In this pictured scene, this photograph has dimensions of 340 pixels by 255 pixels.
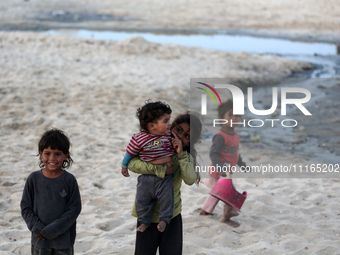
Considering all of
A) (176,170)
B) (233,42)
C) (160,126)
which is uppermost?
(233,42)

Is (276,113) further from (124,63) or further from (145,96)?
(124,63)

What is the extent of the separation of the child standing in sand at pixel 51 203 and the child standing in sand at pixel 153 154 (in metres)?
0.42

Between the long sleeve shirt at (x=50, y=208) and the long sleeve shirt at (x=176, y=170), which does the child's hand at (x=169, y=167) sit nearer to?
the long sleeve shirt at (x=176, y=170)

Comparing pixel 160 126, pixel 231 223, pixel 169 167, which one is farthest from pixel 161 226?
pixel 231 223

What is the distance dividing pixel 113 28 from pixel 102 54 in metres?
6.86

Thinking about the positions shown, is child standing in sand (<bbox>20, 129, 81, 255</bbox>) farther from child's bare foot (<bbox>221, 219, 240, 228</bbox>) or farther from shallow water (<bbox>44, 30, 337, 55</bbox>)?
shallow water (<bbox>44, 30, 337, 55</bbox>)

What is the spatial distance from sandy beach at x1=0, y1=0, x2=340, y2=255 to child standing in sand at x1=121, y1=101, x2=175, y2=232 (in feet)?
3.17

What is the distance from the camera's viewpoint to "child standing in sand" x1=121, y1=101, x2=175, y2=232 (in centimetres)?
303

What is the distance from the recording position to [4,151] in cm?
630

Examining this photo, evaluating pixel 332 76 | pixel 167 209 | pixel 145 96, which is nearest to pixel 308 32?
pixel 332 76

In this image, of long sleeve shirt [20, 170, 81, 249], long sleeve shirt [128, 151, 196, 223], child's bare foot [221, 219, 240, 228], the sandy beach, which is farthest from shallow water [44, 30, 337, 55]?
long sleeve shirt [20, 170, 81, 249]

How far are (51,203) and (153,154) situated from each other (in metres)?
0.70

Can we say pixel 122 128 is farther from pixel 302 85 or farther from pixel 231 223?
Answer: pixel 302 85

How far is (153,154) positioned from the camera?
10.1 feet
